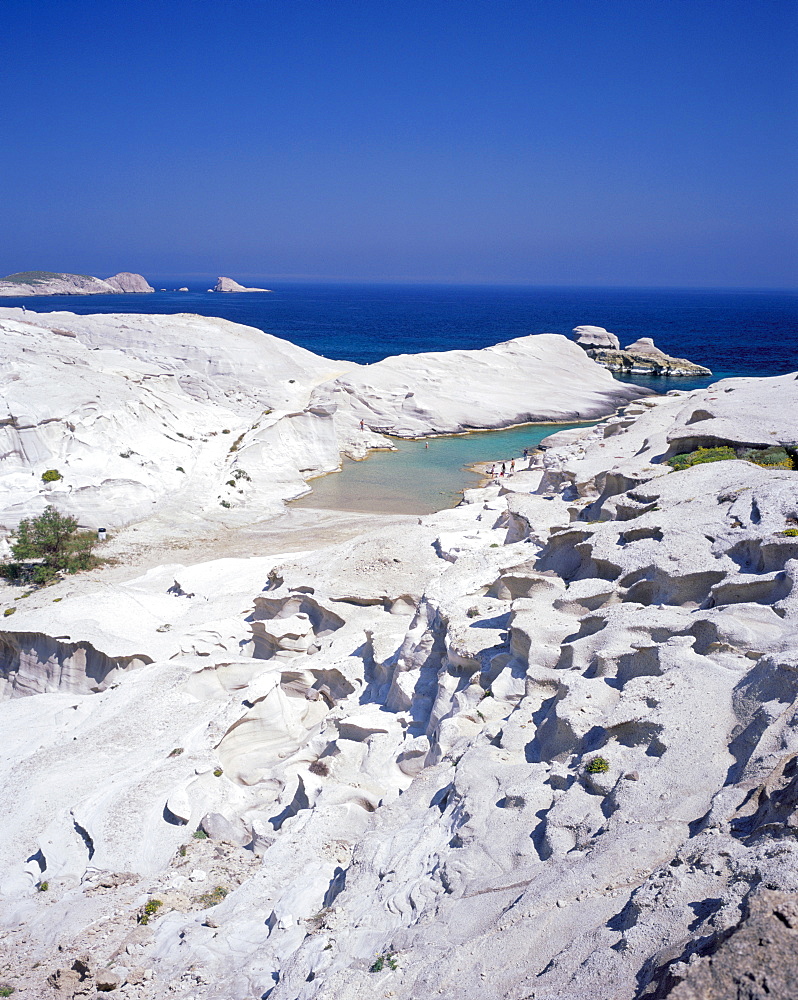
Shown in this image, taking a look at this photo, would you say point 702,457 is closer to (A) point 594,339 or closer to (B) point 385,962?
(B) point 385,962

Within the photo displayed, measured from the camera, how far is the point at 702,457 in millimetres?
22516

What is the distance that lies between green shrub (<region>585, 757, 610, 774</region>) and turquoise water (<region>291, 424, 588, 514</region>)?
26.8m

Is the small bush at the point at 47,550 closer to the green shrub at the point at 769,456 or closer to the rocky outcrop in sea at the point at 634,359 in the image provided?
the green shrub at the point at 769,456

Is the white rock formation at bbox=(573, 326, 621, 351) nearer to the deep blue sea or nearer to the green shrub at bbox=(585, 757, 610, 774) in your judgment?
the deep blue sea

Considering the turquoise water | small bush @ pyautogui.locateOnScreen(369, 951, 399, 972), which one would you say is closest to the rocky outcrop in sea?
the turquoise water

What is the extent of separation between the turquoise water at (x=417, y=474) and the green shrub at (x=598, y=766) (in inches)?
1057

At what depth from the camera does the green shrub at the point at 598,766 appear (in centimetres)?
845

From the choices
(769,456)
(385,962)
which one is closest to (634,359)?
(769,456)

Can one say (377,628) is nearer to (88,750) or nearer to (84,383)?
(88,750)

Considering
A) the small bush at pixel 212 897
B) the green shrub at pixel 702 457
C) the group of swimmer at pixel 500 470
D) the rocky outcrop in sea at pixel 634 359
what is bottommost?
the small bush at pixel 212 897

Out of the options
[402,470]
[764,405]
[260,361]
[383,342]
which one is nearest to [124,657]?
[764,405]

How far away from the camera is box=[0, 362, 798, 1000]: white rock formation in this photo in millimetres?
6254

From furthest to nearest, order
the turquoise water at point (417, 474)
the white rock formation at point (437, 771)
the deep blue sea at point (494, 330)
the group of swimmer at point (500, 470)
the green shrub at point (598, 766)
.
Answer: the deep blue sea at point (494, 330) → the group of swimmer at point (500, 470) → the turquoise water at point (417, 474) → the green shrub at point (598, 766) → the white rock formation at point (437, 771)

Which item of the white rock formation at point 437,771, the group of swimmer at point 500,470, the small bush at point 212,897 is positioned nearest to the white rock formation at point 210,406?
the group of swimmer at point 500,470
